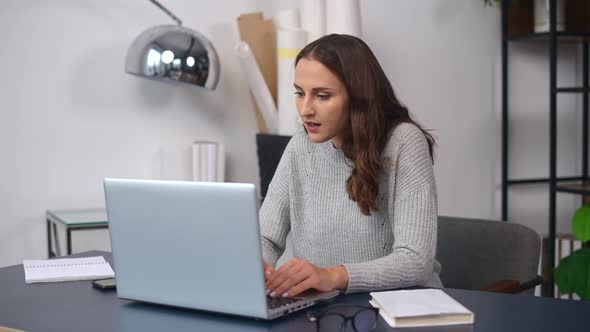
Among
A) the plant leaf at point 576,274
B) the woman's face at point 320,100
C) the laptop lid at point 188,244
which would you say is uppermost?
the woman's face at point 320,100

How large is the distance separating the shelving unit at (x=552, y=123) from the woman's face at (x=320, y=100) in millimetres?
1644

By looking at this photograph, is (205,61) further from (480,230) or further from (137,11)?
(480,230)

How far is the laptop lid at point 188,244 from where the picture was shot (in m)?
1.17

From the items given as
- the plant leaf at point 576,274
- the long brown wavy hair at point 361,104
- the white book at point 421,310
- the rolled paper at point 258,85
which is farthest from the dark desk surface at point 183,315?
the plant leaf at point 576,274

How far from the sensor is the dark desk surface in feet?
3.82

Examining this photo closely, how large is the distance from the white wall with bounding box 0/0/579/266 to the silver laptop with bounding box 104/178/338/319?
54.5 inches

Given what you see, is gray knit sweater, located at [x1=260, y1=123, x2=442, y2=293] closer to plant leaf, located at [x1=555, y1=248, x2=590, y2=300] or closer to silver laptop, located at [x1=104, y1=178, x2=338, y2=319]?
silver laptop, located at [x1=104, y1=178, x2=338, y2=319]

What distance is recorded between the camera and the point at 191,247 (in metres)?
1.23

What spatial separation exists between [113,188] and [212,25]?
Result: 5.44 feet

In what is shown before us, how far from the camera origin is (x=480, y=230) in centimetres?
192

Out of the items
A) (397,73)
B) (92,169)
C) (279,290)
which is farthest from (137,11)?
(279,290)

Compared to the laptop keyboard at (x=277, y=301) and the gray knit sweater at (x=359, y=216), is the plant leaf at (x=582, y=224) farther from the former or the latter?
the laptop keyboard at (x=277, y=301)

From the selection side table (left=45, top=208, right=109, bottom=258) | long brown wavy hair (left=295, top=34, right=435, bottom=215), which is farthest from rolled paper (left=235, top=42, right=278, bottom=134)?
long brown wavy hair (left=295, top=34, right=435, bottom=215)

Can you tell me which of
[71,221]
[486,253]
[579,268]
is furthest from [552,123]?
[71,221]
